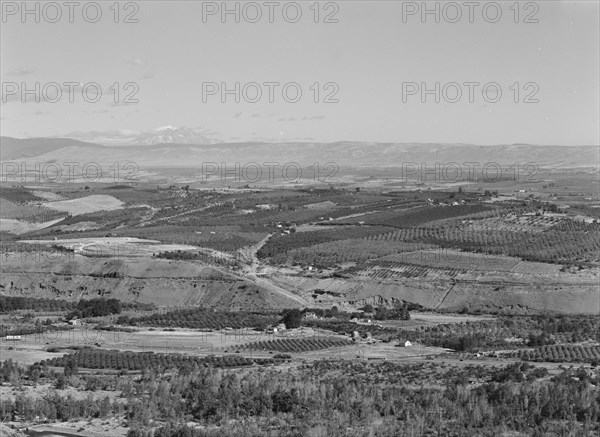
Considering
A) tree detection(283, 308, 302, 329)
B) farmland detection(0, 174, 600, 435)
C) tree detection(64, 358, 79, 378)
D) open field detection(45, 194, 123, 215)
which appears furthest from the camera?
open field detection(45, 194, 123, 215)

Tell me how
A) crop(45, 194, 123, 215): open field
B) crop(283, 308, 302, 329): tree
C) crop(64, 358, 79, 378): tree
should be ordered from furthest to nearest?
1. crop(45, 194, 123, 215): open field
2. crop(283, 308, 302, 329): tree
3. crop(64, 358, 79, 378): tree

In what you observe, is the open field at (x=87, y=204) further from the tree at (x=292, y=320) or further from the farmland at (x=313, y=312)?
the tree at (x=292, y=320)

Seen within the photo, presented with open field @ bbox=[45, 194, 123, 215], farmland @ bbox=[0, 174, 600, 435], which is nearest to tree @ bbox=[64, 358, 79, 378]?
farmland @ bbox=[0, 174, 600, 435]

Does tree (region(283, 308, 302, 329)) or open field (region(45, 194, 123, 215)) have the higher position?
open field (region(45, 194, 123, 215))

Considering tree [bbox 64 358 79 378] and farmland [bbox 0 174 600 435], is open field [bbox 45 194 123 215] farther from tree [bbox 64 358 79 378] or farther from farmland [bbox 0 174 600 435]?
tree [bbox 64 358 79 378]

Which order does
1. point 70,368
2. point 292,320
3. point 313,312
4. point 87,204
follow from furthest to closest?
1. point 87,204
2. point 313,312
3. point 292,320
4. point 70,368

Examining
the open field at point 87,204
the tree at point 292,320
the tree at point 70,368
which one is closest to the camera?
the tree at point 70,368

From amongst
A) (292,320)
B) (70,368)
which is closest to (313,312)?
(292,320)

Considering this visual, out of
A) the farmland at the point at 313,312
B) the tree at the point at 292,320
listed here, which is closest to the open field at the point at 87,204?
the farmland at the point at 313,312

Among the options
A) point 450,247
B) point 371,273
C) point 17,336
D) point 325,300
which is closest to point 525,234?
point 450,247

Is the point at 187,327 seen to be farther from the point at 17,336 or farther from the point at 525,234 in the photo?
the point at 525,234

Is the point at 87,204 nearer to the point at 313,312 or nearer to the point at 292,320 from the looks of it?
the point at 313,312
